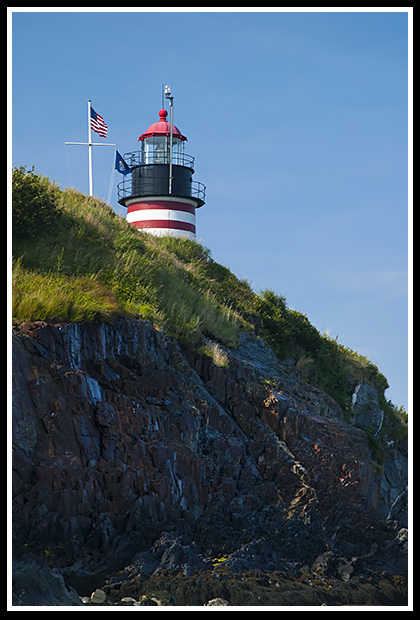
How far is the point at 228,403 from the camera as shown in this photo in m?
15.3

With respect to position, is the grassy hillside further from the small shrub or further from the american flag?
the american flag

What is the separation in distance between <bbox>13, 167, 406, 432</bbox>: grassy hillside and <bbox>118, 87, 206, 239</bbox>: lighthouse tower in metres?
3.60

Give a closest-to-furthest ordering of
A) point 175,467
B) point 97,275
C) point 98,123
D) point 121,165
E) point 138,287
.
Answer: point 175,467 < point 97,275 < point 138,287 < point 98,123 < point 121,165

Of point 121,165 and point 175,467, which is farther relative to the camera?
point 121,165

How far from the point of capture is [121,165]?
1097 inches

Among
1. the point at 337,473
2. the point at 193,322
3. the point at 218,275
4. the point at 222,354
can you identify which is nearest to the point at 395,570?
the point at 337,473

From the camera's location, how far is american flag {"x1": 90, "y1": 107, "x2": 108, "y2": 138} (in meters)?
26.2

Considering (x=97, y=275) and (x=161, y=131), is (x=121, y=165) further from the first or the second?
(x=97, y=275)

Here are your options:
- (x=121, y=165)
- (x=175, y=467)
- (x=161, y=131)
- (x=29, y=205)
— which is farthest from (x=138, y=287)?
(x=161, y=131)

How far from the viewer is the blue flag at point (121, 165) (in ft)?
90.5

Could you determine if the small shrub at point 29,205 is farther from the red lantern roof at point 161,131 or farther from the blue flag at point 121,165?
the red lantern roof at point 161,131

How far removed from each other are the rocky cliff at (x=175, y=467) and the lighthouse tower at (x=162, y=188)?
12.2 metres

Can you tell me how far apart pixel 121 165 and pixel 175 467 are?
17888 millimetres

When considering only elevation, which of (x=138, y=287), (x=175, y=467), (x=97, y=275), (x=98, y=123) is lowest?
(x=175, y=467)
